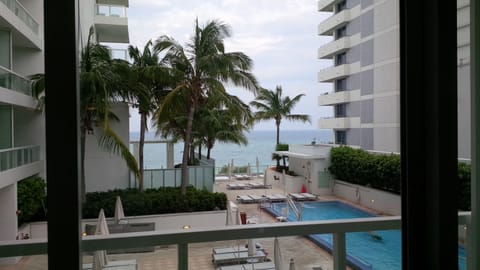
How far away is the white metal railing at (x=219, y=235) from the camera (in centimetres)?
105

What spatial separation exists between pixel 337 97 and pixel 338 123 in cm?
27

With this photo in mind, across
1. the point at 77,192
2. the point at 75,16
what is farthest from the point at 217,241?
the point at 75,16

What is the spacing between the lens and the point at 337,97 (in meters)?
3.28

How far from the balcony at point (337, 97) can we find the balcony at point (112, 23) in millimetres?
2299

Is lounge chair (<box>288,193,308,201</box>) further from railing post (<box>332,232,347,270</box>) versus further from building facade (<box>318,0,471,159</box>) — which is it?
railing post (<box>332,232,347,270</box>)

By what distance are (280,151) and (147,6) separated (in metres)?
1.85

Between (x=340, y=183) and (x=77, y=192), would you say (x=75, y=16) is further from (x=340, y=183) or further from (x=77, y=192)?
(x=340, y=183)

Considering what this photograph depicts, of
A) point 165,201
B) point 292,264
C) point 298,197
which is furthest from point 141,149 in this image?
point 292,264

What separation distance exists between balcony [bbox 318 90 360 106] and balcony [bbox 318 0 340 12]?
819 mm

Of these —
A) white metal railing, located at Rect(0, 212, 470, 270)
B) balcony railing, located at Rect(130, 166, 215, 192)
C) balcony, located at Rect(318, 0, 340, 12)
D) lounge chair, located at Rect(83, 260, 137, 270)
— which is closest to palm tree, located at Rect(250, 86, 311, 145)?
balcony, located at Rect(318, 0, 340, 12)

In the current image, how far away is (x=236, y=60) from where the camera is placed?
627 cm

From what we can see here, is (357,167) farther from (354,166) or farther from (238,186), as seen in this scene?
(238,186)

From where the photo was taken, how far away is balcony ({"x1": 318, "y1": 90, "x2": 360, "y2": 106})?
10.3 ft

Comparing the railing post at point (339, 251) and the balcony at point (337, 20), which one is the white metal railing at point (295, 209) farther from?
the balcony at point (337, 20)
